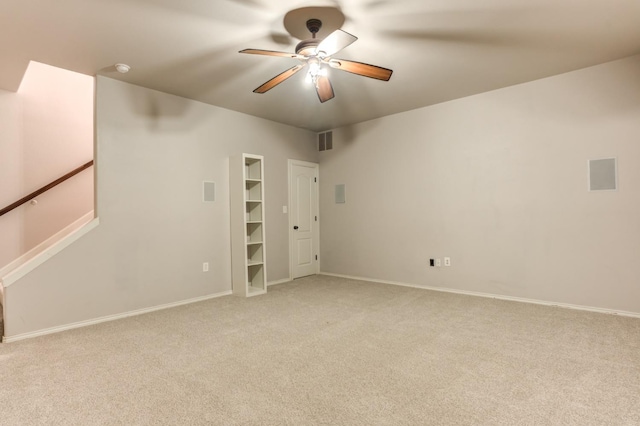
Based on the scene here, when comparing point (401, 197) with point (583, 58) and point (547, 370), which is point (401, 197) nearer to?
point (583, 58)

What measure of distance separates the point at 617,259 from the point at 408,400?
3163mm

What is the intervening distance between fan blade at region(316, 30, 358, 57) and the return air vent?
11.6ft

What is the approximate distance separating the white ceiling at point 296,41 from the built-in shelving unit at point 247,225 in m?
1.07

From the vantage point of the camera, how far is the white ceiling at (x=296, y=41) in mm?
2535

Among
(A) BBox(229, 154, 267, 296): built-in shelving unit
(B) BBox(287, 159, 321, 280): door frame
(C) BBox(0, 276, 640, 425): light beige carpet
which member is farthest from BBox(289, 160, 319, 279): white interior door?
(C) BBox(0, 276, 640, 425): light beige carpet

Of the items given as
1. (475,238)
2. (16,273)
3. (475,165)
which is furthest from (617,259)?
(16,273)

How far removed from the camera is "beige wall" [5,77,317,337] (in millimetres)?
3393

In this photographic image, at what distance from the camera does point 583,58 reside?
3469 mm

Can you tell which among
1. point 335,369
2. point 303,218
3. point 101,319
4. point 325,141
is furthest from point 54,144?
point 335,369

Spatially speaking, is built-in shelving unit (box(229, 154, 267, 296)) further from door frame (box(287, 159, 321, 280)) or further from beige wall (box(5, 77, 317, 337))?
door frame (box(287, 159, 321, 280))

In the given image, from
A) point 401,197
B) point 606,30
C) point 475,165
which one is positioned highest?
point 606,30

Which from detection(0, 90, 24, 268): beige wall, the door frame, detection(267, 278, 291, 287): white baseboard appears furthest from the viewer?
the door frame

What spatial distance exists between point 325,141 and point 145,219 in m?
3.40

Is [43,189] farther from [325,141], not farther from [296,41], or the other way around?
[325,141]
